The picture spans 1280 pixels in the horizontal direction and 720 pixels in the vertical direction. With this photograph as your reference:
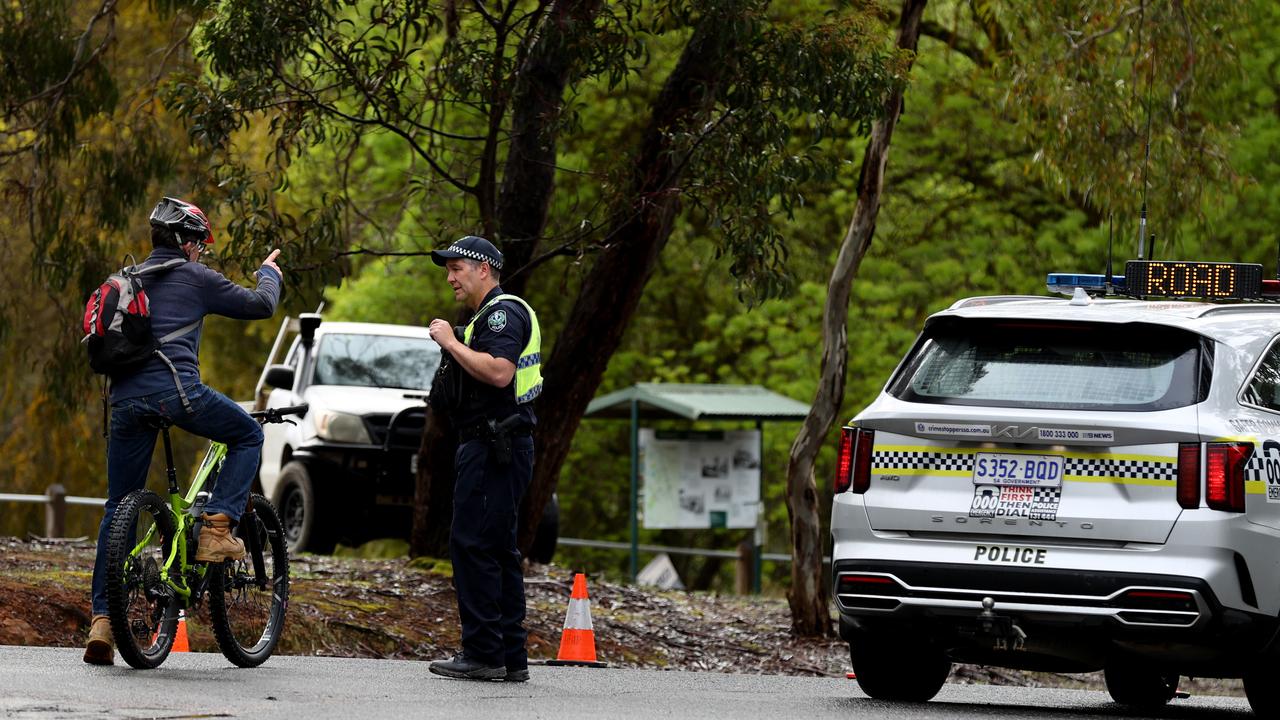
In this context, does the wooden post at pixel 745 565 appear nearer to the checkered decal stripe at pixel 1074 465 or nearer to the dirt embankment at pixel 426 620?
the dirt embankment at pixel 426 620

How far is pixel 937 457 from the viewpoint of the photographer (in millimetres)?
8836

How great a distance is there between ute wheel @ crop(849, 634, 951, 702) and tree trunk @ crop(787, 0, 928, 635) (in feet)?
20.4

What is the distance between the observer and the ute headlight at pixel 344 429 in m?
18.1

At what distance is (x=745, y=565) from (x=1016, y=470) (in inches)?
631

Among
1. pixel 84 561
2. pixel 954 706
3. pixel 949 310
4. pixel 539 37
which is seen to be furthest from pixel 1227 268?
pixel 84 561

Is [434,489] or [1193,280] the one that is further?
[434,489]

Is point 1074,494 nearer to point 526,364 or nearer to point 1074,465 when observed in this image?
point 1074,465

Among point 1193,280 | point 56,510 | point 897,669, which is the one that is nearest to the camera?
point 897,669

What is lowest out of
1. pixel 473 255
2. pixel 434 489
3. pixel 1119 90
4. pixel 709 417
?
pixel 434 489

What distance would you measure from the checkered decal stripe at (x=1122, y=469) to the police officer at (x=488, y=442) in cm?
233

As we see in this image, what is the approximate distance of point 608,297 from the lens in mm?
15508

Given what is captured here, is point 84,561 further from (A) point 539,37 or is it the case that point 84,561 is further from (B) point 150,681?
(B) point 150,681

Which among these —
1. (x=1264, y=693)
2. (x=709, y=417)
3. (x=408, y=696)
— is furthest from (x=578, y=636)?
(x=709, y=417)

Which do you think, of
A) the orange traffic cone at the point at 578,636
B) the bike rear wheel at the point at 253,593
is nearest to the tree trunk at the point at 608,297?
the orange traffic cone at the point at 578,636
